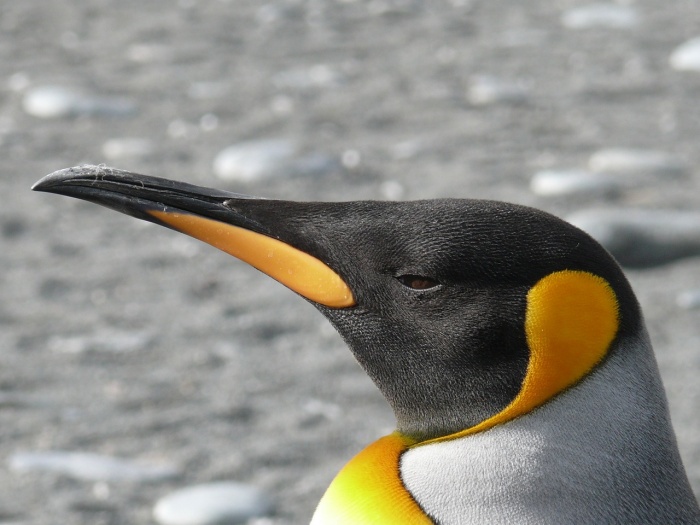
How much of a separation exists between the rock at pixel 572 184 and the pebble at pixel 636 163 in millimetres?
109

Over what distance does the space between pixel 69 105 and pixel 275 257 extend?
298 cm

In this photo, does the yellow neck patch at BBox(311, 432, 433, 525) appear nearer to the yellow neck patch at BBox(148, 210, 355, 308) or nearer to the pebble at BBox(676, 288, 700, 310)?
the yellow neck patch at BBox(148, 210, 355, 308)

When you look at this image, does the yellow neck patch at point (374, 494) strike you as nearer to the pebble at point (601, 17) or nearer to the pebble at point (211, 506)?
the pebble at point (211, 506)

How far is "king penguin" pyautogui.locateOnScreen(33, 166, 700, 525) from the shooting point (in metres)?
1.17

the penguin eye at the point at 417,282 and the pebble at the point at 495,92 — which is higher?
the pebble at the point at 495,92

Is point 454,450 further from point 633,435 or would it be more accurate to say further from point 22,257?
point 22,257

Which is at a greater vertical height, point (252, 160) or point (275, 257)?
point (252, 160)

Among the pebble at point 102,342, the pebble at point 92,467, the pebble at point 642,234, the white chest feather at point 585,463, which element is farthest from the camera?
the pebble at point 642,234

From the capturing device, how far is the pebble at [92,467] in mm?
2225

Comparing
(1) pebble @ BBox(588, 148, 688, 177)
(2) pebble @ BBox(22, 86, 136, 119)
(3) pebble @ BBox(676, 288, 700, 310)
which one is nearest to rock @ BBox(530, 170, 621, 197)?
(1) pebble @ BBox(588, 148, 688, 177)

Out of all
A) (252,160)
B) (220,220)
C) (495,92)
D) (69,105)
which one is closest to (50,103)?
(69,105)

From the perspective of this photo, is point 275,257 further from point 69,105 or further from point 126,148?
point 69,105

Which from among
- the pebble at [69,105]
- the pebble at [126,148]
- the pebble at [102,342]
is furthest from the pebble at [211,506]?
the pebble at [69,105]

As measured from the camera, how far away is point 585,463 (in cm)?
117
